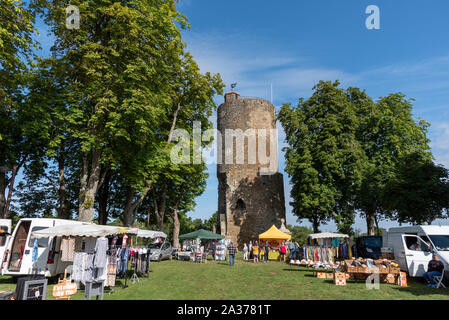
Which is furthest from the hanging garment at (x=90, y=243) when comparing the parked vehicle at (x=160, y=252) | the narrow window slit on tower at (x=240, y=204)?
the narrow window slit on tower at (x=240, y=204)

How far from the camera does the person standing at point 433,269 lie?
959 cm

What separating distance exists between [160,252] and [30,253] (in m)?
10.2

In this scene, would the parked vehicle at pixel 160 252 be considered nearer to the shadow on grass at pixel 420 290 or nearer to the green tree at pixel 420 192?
the shadow on grass at pixel 420 290

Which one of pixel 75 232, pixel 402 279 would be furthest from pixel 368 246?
pixel 75 232

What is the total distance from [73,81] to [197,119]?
340 inches

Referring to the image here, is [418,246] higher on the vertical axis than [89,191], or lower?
lower

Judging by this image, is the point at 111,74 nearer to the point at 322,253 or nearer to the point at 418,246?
the point at 322,253

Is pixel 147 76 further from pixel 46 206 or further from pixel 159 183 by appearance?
pixel 46 206

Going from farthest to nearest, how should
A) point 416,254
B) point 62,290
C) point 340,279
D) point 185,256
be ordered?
point 185,256 < point 416,254 < point 340,279 < point 62,290

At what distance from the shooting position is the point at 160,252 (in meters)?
18.7

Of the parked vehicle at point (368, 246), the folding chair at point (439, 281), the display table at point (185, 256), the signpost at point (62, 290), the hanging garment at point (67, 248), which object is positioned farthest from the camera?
the display table at point (185, 256)

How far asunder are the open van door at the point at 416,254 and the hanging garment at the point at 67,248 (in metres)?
12.2

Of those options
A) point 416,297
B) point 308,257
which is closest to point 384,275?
point 416,297
